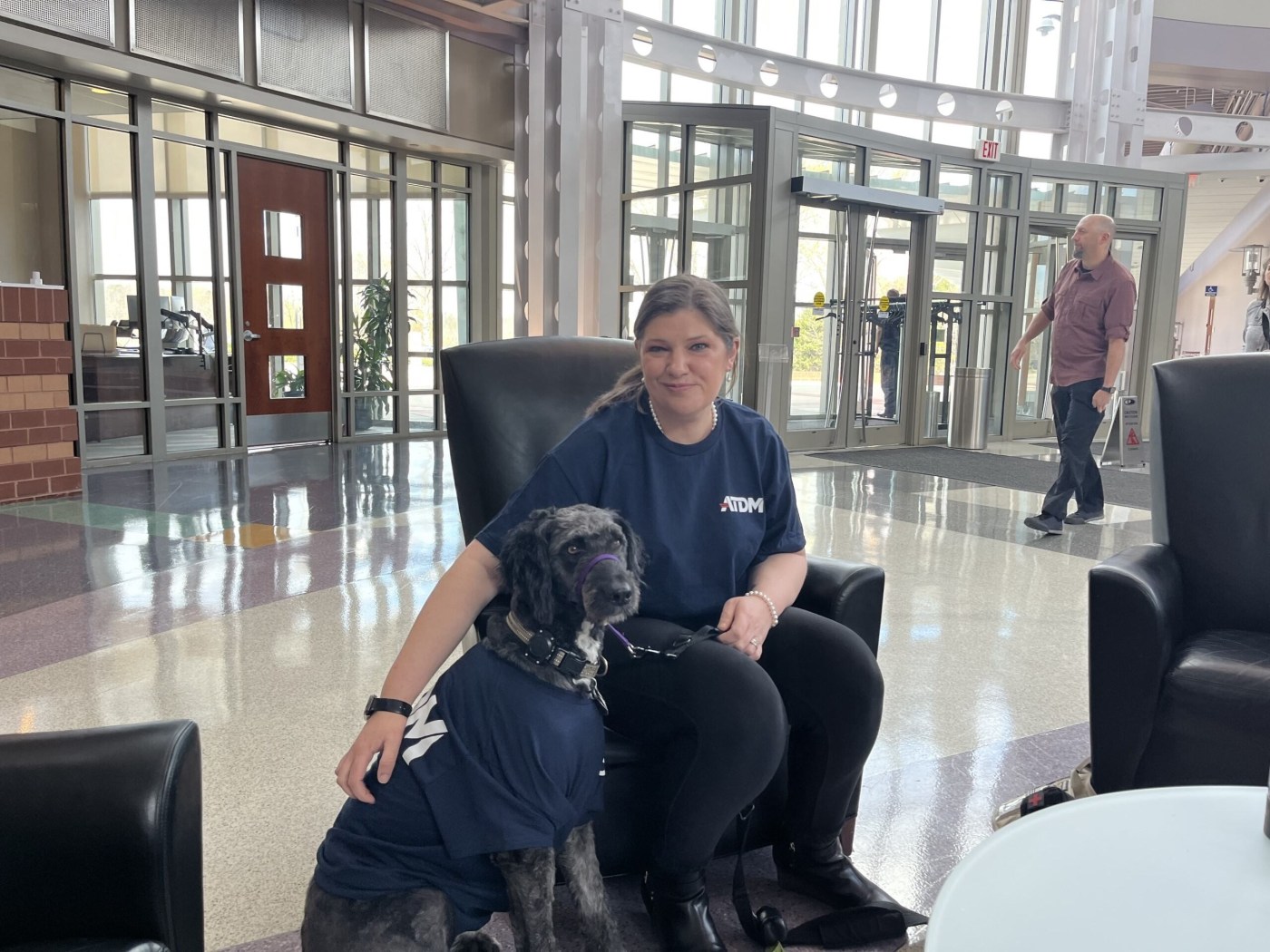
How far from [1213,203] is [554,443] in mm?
18423

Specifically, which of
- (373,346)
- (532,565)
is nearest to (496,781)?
(532,565)

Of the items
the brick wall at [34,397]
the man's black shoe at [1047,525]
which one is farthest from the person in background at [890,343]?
the brick wall at [34,397]

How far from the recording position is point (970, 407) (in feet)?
30.3

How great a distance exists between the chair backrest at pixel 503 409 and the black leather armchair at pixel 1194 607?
3.78 ft

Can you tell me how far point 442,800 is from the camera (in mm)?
1186

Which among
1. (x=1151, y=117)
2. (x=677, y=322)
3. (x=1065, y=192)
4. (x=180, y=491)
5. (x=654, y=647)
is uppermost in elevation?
(x=1151, y=117)

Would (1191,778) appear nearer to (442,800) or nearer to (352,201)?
(442,800)

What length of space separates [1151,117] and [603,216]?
302 inches

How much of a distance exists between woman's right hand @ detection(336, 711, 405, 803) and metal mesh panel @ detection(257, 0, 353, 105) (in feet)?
23.3

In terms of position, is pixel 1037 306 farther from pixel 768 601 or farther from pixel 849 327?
pixel 768 601

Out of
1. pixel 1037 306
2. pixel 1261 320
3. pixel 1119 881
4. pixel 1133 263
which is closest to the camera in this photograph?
pixel 1119 881

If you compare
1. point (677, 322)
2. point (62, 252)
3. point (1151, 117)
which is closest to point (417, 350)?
point (62, 252)

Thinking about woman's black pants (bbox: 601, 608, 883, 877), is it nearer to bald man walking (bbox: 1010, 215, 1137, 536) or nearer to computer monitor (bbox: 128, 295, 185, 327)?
bald man walking (bbox: 1010, 215, 1137, 536)

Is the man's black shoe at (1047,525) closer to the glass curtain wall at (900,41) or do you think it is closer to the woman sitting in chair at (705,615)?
the woman sitting in chair at (705,615)
